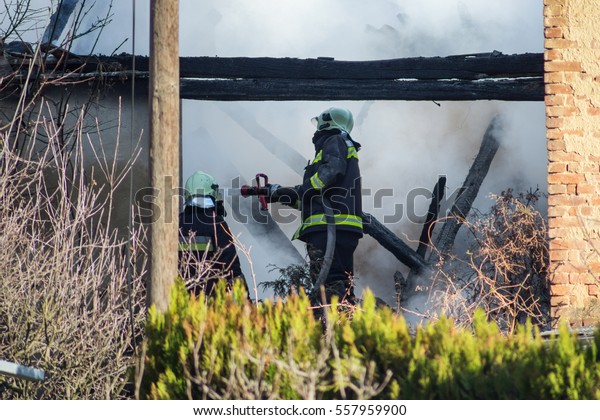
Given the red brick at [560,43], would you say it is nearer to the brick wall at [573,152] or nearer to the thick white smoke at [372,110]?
the brick wall at [573,152]

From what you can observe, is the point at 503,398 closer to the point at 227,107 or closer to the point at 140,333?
the point at 140,333

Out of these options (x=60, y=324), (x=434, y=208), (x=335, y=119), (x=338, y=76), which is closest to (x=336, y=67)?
(x=338, y=76)

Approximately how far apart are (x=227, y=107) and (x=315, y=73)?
2.97ft

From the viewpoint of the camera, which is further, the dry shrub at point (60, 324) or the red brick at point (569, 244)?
the red brick at point (569, 244)

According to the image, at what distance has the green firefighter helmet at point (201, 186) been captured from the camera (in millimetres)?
9047

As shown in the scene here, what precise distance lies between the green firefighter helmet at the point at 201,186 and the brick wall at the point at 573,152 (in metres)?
3.04

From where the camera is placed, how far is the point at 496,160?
32.5 ft

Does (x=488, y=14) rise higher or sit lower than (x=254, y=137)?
higher

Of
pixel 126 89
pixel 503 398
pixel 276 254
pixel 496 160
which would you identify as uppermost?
pixel 126 89

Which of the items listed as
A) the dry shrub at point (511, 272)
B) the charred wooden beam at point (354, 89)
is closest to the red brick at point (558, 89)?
the dry shrub at point (511, 272)

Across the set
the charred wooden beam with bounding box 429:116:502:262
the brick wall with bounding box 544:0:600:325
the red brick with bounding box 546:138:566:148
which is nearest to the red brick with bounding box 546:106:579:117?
the brick wall with bounding box 544:0:600:325

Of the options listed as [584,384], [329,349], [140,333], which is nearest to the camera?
[584,384]

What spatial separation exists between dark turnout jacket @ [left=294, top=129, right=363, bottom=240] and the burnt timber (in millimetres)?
845

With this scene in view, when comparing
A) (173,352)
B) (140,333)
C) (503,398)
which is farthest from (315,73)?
(503,398)
